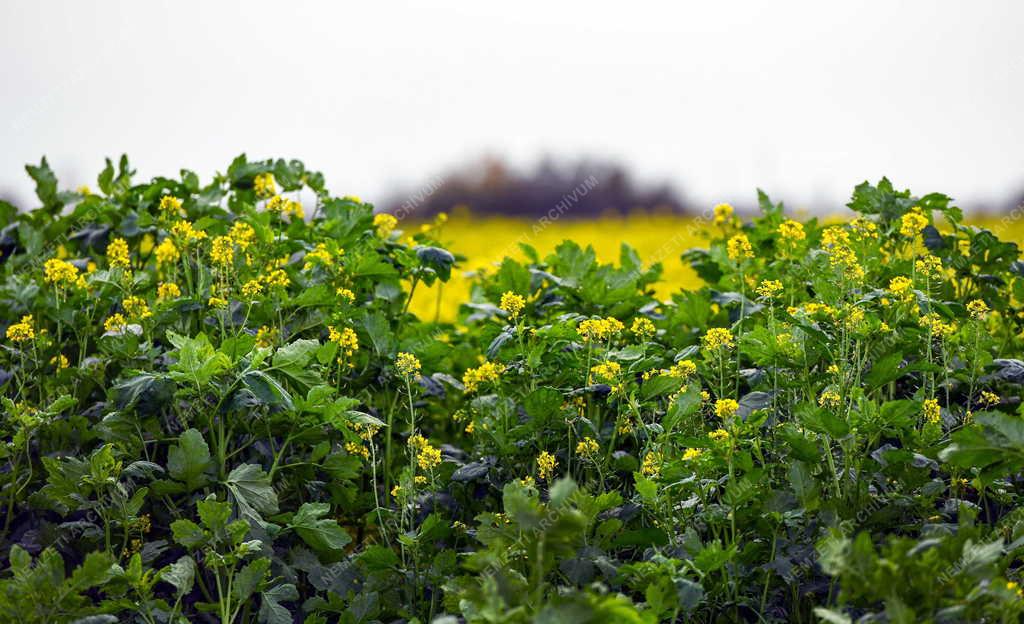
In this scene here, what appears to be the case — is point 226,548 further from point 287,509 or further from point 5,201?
point 5,201

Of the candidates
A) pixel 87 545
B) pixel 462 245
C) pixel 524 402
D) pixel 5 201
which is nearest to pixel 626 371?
pixel 524 402

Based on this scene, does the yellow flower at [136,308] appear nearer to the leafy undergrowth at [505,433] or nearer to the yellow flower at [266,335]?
the leafy undergrowth at [505,433]

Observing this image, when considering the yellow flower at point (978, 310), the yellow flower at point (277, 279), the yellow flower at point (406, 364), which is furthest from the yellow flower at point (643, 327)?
the yellow flower at point (277, 279)

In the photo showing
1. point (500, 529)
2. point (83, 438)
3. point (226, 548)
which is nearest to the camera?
point (500, 529)

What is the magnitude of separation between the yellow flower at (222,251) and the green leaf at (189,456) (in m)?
0.53

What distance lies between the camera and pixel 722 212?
363 cm

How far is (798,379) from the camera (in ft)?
8.49

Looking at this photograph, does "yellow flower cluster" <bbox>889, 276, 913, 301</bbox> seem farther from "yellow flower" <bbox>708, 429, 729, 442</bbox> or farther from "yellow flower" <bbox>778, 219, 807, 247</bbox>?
"yellow flower" <bbox>708, 429, 729, 442</bbox>

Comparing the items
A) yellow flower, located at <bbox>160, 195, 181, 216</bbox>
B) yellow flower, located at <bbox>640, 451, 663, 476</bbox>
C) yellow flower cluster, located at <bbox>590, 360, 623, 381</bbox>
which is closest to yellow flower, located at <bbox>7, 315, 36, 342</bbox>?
yellow flower, located at <bbox>160, 195, 181, 216</bbox>

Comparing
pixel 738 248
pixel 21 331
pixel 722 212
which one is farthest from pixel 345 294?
pixel 722 212

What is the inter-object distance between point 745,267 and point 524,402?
103cm

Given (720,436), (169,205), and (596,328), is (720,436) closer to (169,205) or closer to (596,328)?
(596,328)

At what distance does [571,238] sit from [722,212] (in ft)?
16.7

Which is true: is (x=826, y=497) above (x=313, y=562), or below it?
above
